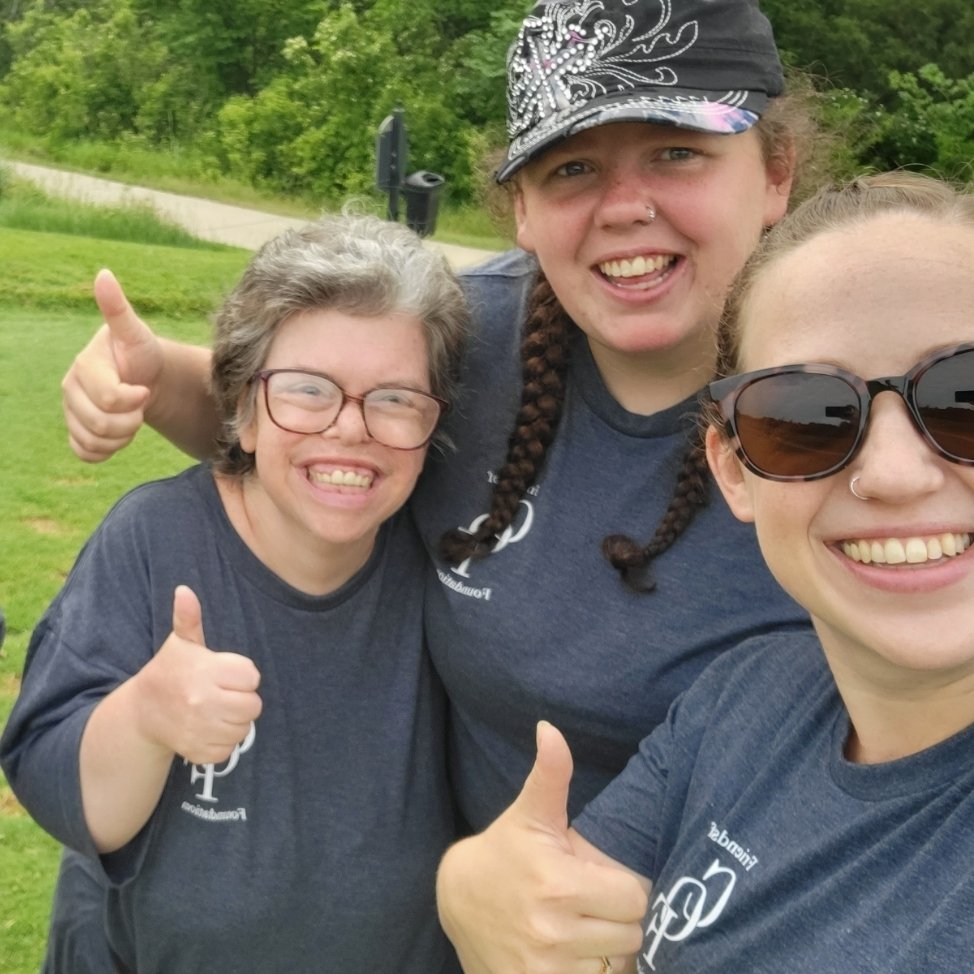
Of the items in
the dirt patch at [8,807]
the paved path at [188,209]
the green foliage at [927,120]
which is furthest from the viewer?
the green foliage at [927,120]

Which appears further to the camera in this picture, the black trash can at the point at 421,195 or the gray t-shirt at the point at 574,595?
the black trash can at the point at 421,195

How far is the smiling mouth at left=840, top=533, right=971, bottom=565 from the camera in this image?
1.20 metres

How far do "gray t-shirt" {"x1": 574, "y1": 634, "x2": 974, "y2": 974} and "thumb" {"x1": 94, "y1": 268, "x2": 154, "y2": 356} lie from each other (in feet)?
3.94

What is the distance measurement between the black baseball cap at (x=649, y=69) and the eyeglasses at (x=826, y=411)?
58cm

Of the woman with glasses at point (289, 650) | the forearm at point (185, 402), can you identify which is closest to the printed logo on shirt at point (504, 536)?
the woman with glasses at point (289, 650)

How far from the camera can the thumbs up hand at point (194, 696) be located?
5.50 ft

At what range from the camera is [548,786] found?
1.39m

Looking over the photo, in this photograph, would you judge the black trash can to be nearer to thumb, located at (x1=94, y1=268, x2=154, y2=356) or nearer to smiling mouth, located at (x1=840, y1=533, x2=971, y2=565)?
thumb, located at (x1=94, y1=268, x2=154, y2=356)

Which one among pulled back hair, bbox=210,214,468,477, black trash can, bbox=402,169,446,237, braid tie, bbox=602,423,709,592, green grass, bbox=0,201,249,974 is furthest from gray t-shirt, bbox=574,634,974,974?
black trash can, bbox=402,169,446,237

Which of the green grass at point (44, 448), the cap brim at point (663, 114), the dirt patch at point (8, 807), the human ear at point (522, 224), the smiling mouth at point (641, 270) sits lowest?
the dirt patch at point (8, 807)

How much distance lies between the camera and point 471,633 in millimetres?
1947

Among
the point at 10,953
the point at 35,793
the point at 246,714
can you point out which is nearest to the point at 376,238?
the point at 246,714

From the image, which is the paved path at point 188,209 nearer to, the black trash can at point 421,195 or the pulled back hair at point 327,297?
the black trash can at point 421,195

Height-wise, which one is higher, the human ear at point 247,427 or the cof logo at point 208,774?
the human ear at point 247,427
